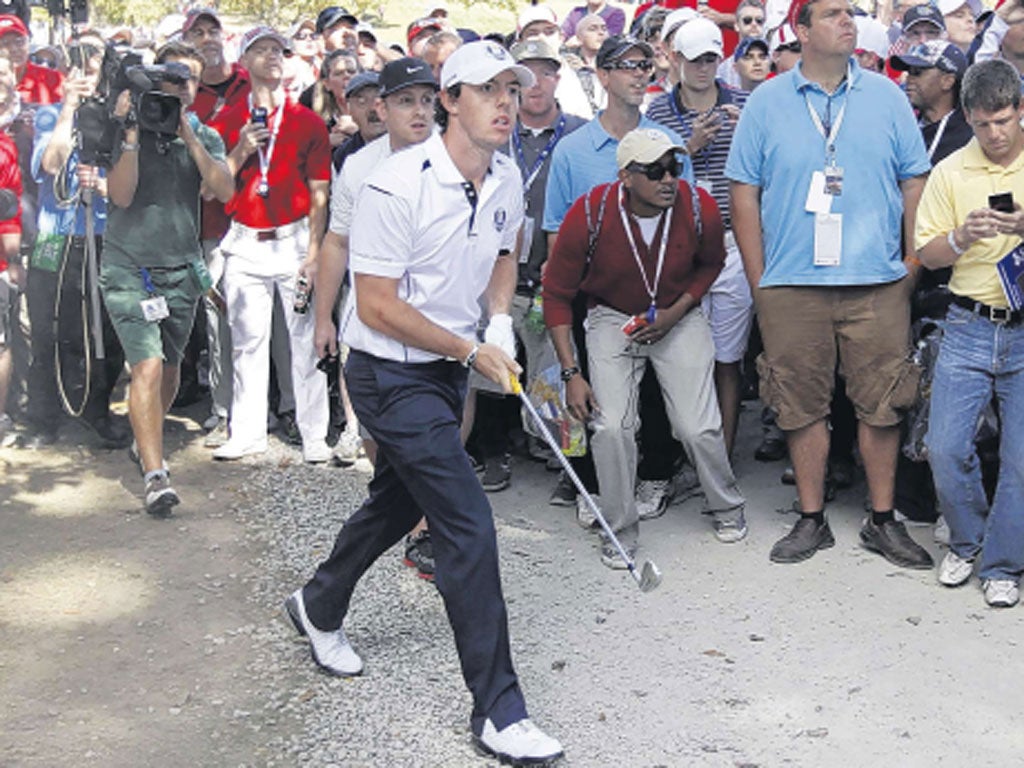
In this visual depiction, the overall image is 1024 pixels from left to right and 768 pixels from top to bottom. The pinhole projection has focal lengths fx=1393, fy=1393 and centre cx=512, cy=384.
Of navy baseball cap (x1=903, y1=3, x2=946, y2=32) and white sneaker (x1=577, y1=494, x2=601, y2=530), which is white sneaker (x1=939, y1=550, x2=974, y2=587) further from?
navy baseball cap (x1=903, y1=3, x2=946, y2=32)

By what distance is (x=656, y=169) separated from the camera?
20.9 feet

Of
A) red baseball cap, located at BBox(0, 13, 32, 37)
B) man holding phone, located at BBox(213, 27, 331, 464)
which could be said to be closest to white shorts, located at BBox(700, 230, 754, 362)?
man holding phone, located at BBox(213, 27, 331, 464)

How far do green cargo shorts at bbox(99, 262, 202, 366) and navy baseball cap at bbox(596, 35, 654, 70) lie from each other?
98.5 inches

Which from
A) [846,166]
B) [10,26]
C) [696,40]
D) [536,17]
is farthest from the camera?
[10,26]

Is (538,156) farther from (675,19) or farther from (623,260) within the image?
(675,19)

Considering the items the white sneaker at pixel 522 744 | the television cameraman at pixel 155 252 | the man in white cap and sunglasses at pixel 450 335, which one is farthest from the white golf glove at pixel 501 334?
the television cameraman at pixel 155 252

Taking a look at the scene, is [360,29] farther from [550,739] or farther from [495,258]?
[550,739]

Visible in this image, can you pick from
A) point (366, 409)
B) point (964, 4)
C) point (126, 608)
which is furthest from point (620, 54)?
point (964, 4)

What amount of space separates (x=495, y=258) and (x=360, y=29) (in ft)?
21.7

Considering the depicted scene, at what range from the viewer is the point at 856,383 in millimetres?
6371

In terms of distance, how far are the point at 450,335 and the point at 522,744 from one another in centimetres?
136

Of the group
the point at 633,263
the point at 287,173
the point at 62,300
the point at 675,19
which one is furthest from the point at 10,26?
the point at 633,263

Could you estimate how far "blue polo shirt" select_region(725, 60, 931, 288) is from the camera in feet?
20.2

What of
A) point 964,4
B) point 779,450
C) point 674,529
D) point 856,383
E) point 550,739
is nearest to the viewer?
point 550,739
